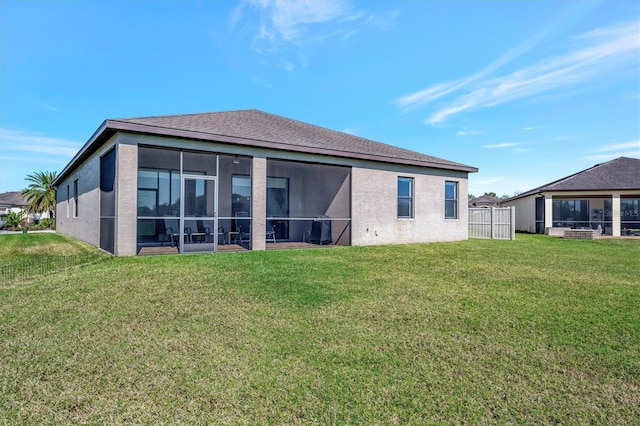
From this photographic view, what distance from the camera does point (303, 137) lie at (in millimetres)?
11422

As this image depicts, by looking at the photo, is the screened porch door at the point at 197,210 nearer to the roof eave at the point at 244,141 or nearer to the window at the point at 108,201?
the roof eave at the point at 244,141

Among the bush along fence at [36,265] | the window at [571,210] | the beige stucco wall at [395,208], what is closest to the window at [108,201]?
the bush along fence at [36,265]

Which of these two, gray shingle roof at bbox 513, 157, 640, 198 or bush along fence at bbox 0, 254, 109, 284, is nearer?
bush along fence at bbox 0, 254, 109, 284

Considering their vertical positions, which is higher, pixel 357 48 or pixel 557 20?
pixel 357 48

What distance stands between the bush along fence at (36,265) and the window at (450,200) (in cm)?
1193

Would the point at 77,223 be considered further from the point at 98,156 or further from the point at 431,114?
the point at 431,114

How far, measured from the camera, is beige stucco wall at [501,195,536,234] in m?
22.9

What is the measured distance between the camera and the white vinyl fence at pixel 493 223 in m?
15.4

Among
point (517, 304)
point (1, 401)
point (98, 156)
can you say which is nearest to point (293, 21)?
point (98, 156)

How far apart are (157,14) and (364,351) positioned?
11.4 m

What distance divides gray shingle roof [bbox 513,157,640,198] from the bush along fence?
23098mm

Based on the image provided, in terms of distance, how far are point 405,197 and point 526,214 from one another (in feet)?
54.2

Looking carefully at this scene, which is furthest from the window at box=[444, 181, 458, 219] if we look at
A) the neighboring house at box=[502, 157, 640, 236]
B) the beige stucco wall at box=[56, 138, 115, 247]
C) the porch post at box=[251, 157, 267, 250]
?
the beige stucco wall at box=[56, 138, 115, 247]

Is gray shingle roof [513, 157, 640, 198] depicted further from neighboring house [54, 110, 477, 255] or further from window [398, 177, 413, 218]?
window [398, 177, 413, 218]
